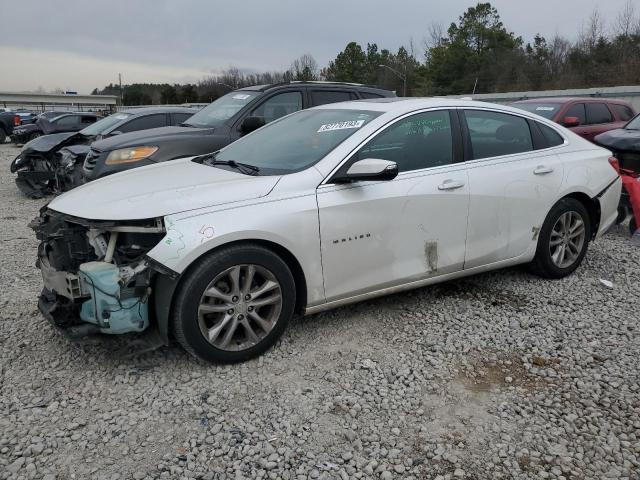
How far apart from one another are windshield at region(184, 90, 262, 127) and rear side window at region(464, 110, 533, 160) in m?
3.63

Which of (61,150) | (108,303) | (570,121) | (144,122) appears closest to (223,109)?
(144,122)

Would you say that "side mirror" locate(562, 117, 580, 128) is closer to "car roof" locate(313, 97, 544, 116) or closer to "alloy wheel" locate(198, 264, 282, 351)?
"car roof" locate(313, 97, 544, 116)

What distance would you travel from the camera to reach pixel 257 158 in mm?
4055

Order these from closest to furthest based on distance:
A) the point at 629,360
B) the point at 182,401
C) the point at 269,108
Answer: the point at 182,401 < the point at 629,360 < the point at 269,108

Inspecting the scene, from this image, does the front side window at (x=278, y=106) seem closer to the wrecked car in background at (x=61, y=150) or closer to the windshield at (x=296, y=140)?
the windshield at (x=296, y=140)

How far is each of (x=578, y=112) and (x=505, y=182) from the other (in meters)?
6.79

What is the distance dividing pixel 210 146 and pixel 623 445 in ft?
17.6

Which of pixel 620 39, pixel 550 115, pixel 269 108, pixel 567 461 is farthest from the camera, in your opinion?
pixel 620 39

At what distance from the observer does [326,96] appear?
7480 mm

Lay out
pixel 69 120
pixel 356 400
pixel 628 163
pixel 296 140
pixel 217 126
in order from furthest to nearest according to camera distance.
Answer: pixel 69 120
pixel 217 126
pixel 628 163
pixel 296 140
pixel 356 400

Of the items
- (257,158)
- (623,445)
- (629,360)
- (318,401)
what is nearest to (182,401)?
(318,401)

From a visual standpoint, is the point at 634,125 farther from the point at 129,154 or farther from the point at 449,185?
the point at 129,154

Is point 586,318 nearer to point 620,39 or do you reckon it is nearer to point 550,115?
point 550,115

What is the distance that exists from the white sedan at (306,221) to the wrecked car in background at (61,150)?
17.7 feet
